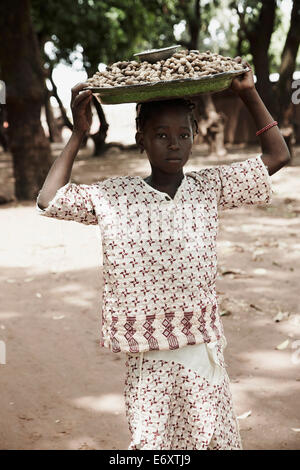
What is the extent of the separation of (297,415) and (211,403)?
3.85 feet

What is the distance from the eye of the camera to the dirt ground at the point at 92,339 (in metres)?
3.05

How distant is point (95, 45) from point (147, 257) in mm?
14053

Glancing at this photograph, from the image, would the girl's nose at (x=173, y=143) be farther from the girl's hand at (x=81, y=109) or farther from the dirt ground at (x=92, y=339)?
the dirt ground at (x=92, y=339)

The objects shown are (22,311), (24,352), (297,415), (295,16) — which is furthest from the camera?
(295,16)

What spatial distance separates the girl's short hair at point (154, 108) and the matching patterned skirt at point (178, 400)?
76cm

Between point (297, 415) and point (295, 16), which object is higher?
point (295, 16)

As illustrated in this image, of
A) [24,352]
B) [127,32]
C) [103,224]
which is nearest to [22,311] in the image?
[24,352]

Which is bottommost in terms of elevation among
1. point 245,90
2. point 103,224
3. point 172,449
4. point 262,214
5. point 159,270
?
point 262,214

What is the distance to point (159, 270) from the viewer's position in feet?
6.73

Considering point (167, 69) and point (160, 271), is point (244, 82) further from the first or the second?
point (160, 271)

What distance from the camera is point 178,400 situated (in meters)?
2.11

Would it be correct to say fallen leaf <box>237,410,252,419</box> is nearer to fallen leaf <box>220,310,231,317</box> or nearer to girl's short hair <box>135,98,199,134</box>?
fallen leaf <box>220,310,231,317</box>
